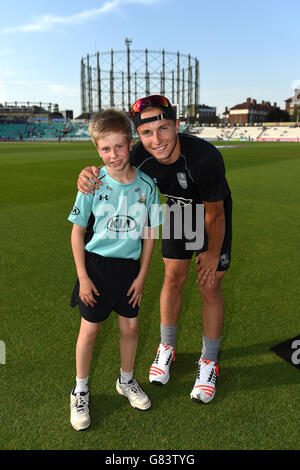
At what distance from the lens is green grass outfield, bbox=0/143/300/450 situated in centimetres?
212

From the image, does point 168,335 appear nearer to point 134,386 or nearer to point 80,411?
point 134,386

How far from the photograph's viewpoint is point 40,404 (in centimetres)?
234

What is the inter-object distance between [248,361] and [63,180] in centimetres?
1138

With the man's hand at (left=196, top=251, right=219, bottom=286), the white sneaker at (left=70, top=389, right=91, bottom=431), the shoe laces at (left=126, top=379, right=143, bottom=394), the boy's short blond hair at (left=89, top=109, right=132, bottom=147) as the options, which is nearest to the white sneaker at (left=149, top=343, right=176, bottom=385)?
the shoe laces at (left=126, top=379, right=143, bottom=394)

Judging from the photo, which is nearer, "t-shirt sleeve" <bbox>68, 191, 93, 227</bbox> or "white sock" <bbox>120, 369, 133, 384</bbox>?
"t-shirt sleeve" <bbox>68, 191, 93, 227</bbox>

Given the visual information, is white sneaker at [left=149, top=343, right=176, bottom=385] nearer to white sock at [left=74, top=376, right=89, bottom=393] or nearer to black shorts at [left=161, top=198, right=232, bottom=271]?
white sock at [left=74, top=376, right=89, bottom=393]


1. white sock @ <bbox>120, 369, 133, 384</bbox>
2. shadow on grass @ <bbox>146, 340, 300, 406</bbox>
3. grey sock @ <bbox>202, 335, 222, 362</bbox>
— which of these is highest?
grey sock @ <bbox>202, 335, 222, 362</bbox>

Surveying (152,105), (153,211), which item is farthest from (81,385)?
(152,105)

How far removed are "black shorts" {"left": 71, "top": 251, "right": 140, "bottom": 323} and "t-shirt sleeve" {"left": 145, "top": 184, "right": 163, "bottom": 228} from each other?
0.28 meters

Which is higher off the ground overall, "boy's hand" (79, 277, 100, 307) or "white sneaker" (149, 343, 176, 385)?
A: "boy's hand" (79, 277, 100, 307)

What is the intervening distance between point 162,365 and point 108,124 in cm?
177
